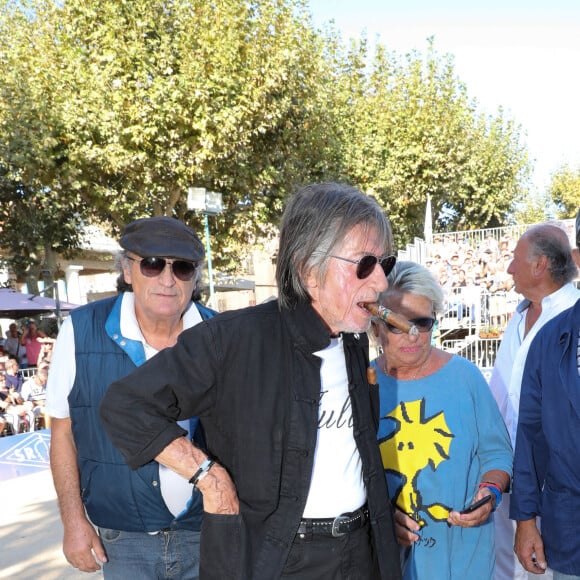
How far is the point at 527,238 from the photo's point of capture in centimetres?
431

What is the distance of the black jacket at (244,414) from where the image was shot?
1789 mm

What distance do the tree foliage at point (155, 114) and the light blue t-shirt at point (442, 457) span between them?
1400cm

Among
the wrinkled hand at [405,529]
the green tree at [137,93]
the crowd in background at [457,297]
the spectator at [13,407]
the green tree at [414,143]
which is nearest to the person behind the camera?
the wrinkled hand at [405,529]

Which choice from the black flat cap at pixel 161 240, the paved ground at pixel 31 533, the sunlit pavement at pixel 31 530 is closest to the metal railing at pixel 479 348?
the sunlit pavement at pixel 31 530

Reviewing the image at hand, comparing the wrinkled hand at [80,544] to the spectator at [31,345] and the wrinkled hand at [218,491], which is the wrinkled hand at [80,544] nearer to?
the wrinkled hand at [218,491]

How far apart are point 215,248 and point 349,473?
1831cm

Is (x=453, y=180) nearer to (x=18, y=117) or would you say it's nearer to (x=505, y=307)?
(x=505, y=307)

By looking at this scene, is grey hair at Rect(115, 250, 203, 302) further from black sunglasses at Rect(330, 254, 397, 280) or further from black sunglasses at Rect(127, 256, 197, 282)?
black sunglasses at Rect(330, 254, 397, 280)

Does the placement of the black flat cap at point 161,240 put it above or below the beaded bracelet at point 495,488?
above

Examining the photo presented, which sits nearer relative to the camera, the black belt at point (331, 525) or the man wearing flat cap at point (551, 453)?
the black belt at point (331, 525)

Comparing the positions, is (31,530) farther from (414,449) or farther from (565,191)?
(565,191)

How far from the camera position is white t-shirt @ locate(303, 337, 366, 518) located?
1.98 m

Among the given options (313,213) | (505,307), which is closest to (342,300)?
(313,213)

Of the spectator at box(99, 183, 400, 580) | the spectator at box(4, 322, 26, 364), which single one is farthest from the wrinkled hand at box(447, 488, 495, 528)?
the spectator at box(4, 322, 26, 364)
